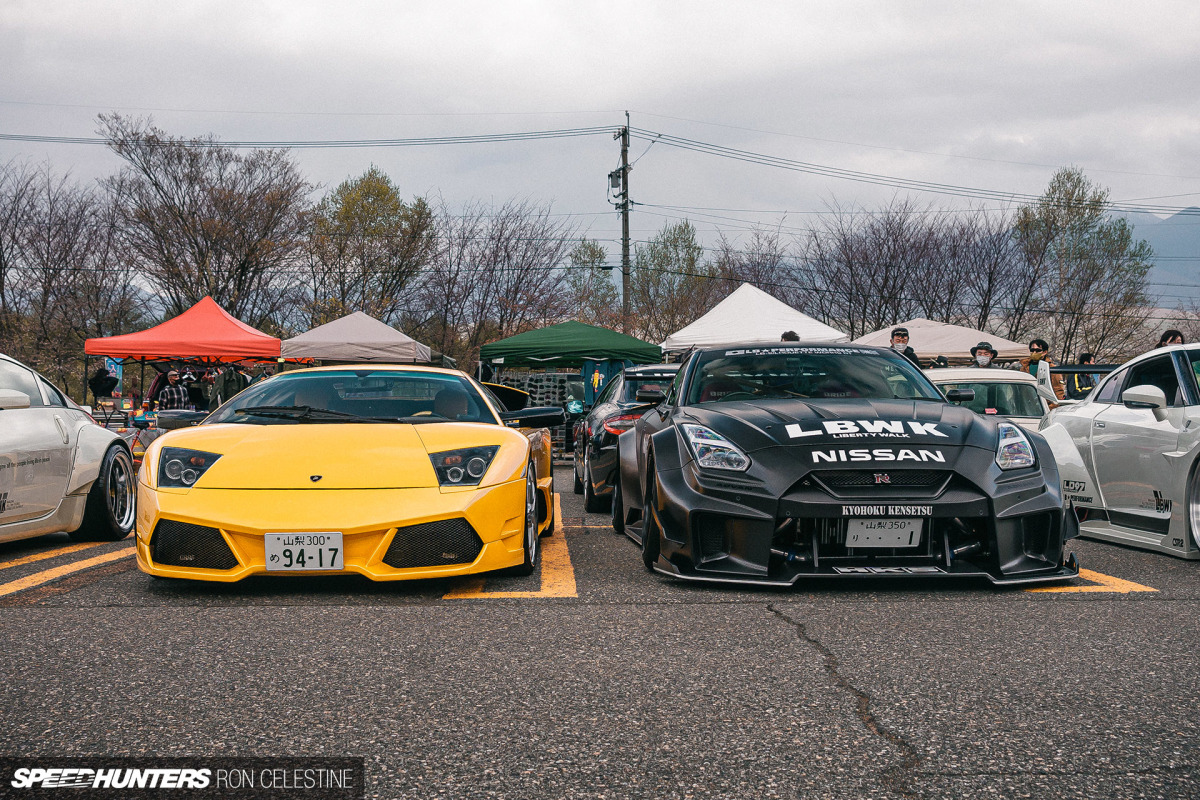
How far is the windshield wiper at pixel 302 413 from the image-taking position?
5.24 m

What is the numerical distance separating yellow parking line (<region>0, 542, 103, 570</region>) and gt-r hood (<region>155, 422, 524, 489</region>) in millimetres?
1579

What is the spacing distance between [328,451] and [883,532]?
2.59 meters

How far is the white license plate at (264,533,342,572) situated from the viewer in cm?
423

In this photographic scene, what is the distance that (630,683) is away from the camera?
3.11m

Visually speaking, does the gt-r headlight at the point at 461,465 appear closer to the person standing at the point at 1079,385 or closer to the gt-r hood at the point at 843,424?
the gt-r hood at the point at 843,424

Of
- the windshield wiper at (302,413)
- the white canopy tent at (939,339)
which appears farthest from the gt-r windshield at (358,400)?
the white canopy tent at (939,339)

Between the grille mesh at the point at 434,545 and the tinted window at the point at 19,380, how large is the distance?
3.15 metres

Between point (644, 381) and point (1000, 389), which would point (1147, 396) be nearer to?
point (1000, 389)

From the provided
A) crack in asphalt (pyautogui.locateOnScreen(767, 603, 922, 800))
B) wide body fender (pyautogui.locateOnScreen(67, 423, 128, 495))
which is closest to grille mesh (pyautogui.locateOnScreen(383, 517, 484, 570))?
crack in asphalt (pyautogui.locateOnScreen(767, 603, 922, 800))

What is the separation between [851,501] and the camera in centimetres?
433

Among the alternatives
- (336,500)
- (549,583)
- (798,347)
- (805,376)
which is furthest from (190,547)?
(798,347)

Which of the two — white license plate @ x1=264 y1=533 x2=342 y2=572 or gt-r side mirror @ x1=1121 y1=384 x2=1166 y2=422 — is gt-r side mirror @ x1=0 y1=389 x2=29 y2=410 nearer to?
white license plate @ x1=264 y1=533 x2=342 y2=572

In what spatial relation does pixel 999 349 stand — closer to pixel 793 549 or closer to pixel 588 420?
pixel 588 420

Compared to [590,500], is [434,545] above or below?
above
